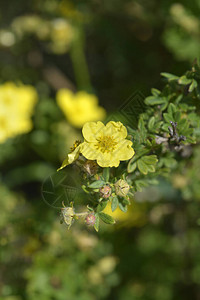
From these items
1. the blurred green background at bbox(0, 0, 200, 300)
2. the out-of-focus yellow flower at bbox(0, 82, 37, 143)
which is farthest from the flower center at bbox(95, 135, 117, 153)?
the out-of-focus yellow flower at bbox(0, 82, 37, 143)

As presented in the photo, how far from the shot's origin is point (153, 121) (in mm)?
1343

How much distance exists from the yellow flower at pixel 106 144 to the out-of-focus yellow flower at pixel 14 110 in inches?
60.7

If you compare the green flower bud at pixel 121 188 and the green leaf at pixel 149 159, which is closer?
the green flower bud at pixel 121 188

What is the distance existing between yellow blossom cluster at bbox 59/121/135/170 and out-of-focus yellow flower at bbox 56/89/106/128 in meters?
1.66

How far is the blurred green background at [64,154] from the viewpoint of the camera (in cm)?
231

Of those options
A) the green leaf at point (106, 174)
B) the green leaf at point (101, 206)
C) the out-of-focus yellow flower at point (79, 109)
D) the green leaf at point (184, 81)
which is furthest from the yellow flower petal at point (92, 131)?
the out-of-focus yellow flower at point (79, 109)

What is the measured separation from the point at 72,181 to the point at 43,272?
1.23m

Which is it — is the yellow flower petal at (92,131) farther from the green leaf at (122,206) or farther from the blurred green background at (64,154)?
the blurred green background at (64,154)

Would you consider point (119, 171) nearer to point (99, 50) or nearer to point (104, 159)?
point (104, 159)

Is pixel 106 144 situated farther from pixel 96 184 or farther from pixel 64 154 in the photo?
pixel 64 154

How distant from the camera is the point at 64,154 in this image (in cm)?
295

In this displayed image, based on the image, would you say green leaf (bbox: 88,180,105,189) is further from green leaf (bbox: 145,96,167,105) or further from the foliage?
green leaf (bbox: 145,96,167,105)

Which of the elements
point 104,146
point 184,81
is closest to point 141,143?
point 104,146

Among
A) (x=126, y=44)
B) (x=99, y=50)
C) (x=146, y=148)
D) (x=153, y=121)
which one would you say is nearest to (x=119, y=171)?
(x=146, y=148)
